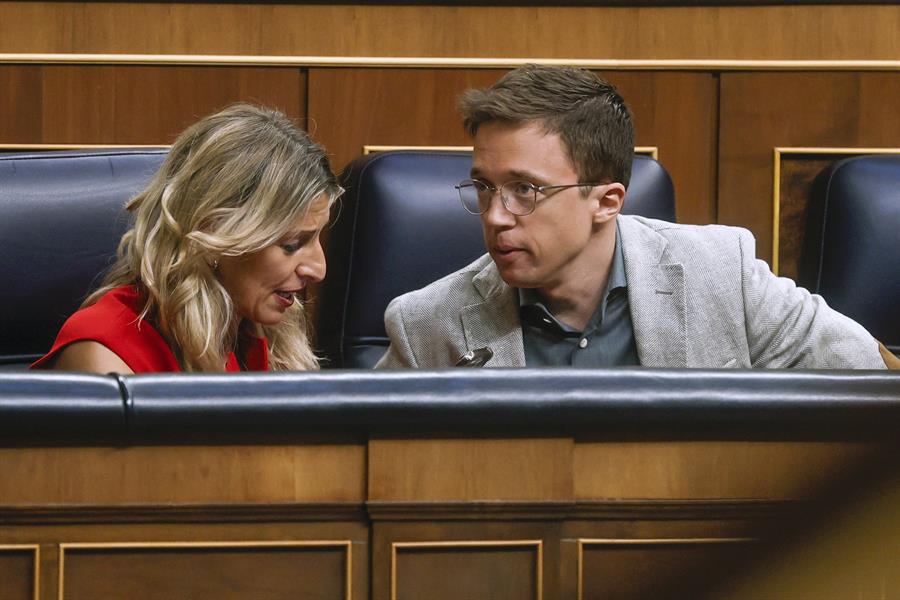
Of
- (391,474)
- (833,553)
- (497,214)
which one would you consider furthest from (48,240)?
(833,553)

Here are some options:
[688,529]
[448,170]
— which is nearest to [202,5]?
[448,170]

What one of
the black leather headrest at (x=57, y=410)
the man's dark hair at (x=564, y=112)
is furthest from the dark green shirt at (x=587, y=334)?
the black leather headrest at (x=57, y=410)

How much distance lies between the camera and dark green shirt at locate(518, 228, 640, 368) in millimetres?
1146

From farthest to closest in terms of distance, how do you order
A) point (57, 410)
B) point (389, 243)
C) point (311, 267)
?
point (389, 243) < point (311, 267) < point (57, 410)

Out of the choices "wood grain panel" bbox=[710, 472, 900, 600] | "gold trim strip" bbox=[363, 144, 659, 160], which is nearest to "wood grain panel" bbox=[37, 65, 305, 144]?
"gold trim strip" bbox=[363, 144, 659, 160]

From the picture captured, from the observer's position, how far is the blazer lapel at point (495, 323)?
1128 millimetres

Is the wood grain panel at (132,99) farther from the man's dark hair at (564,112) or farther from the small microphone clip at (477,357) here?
the small microphone clip at (477,357)

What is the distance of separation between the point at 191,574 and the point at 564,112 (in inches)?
27.3

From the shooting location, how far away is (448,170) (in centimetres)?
130

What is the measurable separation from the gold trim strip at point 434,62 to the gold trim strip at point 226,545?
977mm

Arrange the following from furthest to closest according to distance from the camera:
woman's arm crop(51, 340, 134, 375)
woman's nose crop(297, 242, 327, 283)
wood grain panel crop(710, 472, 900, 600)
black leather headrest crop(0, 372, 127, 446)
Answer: woman's nose crop(297, 242, 327, 283) < woman's arm crop(51, 340, 134, 375) < black leather headrest crop(0, 372, 127, 446) < wood grain panel crop(710, 472, 900, 600)

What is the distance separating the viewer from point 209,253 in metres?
1.06

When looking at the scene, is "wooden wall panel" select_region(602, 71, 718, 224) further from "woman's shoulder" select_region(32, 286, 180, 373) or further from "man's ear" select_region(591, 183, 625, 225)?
"woman's shoulder" select_region(32, 286, 180, 373)

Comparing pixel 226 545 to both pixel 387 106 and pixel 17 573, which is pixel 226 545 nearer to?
pixel 17 573
